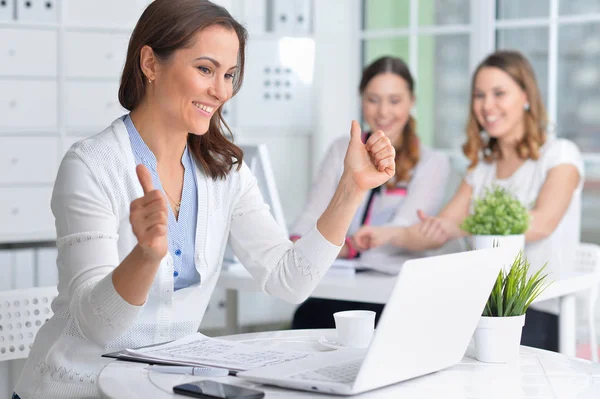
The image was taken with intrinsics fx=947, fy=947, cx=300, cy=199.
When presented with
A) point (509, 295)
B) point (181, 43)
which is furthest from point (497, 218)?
point (181, 43)

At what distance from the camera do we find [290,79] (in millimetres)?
4840

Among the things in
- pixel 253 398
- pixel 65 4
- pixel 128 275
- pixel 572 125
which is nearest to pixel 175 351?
pixel 128 275

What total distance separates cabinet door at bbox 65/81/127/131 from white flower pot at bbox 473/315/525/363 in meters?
2.74

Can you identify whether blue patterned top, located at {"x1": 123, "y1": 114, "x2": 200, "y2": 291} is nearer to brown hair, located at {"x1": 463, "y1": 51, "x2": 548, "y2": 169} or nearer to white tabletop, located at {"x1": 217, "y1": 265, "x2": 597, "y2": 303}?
white tabletop, located at {"x1": 217, "y1": 265, "x2": 597, "y2": 303}

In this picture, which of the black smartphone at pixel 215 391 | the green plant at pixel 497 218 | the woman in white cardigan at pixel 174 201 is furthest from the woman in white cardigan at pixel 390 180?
the black smartphone at pixel 215 391

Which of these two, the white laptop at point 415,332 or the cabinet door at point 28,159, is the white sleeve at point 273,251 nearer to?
the white laptop at point 415,332

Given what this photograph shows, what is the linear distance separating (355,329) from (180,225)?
0.47 metres

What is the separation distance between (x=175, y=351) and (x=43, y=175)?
2.54m

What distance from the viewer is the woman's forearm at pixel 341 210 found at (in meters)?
1.98

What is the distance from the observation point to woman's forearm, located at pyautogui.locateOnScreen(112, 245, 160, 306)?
1.59 meters

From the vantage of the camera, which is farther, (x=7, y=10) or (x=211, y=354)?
(x=7, y=10)

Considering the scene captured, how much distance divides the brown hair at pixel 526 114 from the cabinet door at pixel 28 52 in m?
1.80

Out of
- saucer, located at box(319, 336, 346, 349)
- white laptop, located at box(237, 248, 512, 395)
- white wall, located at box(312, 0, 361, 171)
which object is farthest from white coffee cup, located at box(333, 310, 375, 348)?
white wall, located at box(312, 0, 361, 171)

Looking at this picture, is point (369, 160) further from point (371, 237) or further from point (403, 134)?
point (403, 134)
